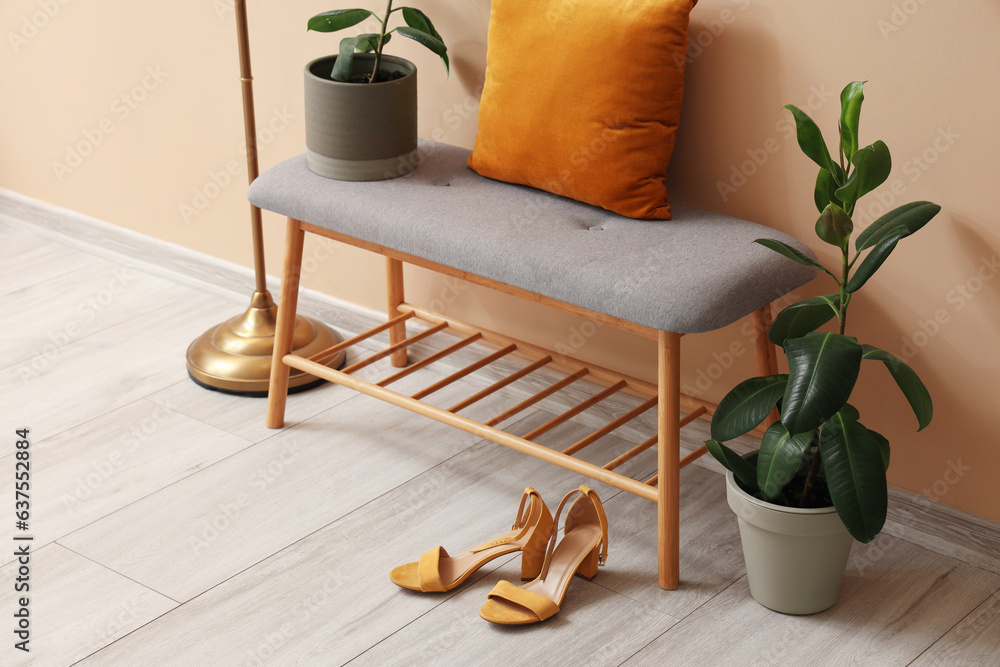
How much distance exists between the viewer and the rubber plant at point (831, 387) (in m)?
1.50

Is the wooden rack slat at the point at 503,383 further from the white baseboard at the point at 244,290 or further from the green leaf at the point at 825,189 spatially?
the green leaf at the point at 825,189

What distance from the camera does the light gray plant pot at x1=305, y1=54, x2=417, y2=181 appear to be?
2021 mm

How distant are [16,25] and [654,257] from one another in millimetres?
2244

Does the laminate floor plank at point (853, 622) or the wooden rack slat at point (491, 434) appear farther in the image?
the wooden rack slat at point (491, 434)

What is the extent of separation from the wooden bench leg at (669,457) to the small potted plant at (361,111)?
70 cm

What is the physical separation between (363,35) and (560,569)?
1.07m

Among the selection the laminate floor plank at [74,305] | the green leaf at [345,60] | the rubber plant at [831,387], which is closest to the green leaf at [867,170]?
the rubber plant at [831,387]

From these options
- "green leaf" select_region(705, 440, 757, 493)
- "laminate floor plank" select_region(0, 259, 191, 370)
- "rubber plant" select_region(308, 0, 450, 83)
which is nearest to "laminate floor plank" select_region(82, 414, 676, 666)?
"green leaf" select_region(705, 440, 757, 493)

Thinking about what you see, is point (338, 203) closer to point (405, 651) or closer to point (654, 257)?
Result: point (654, 257)

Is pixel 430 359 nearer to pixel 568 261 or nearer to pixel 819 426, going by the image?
pixel 568 261

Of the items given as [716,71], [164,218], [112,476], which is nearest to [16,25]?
[164,218]

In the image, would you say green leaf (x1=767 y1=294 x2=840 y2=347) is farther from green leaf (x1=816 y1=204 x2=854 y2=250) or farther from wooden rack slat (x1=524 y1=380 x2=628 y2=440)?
wooden rack slat (x1=524 y1=380 x2=628 y2=440)

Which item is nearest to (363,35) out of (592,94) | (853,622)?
(592,94)

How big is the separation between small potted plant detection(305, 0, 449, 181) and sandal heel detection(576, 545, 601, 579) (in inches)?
32.2
